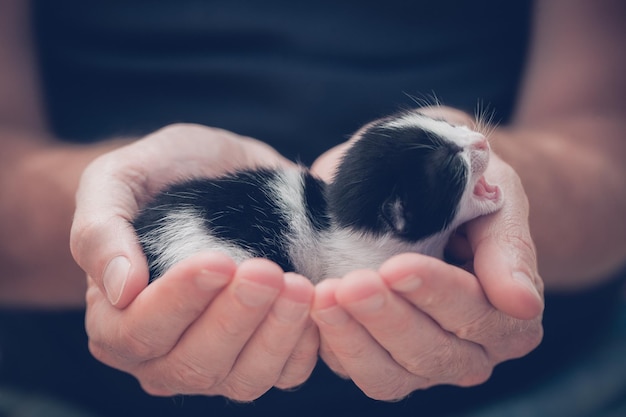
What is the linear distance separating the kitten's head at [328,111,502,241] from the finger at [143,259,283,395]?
266 millimetres

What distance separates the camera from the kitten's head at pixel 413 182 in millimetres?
1034

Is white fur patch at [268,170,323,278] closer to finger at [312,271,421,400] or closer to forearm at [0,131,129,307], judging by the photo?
finger at [312,271,421,400]

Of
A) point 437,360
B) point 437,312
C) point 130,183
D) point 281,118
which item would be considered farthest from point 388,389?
point 281,118

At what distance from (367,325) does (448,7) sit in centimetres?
112

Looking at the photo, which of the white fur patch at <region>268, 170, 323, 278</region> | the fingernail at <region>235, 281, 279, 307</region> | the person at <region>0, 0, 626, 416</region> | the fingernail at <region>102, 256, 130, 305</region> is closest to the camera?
the fingernail at <region>235, 281, 279, 307</region>

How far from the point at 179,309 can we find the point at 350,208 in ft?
1.12

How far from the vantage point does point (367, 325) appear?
2.99 ft

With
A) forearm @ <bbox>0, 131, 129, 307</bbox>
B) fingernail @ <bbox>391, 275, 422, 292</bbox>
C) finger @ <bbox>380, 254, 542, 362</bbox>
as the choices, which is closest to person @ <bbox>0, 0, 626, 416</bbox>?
forearm @ <bbox>0, 131, 129, 307</bbox>

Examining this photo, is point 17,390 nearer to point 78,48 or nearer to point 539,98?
point 78,48

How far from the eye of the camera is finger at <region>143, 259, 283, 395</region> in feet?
2.82

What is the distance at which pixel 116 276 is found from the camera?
985 mm

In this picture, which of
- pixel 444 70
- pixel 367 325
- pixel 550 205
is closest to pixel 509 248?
pixel 367 325

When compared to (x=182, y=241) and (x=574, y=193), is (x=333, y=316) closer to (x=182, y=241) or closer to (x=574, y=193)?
(x=182, y=241)

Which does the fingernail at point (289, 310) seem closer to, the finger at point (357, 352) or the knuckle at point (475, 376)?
the finger at point (357, 352)
